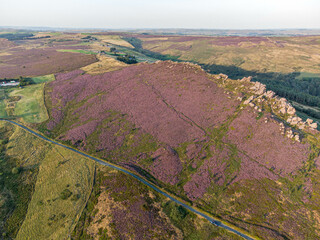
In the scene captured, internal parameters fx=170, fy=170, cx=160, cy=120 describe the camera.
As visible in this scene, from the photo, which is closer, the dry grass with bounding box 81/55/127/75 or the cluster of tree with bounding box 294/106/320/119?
the cluster of tree with bounding box 294/106/320/119

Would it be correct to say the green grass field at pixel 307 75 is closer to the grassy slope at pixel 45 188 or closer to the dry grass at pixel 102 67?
the dry grass at pixel 102 67

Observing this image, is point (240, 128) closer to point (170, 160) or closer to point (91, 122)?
point (170, 160)

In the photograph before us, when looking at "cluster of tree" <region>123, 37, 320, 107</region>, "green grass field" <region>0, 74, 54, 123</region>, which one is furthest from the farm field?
"cluster of tree" <region>123, 37, 320, 107</region>

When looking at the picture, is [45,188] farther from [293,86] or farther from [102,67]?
[293,86]

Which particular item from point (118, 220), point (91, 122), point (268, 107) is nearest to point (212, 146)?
point (268, 107)

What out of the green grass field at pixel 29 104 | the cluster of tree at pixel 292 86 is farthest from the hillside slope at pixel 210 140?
the cluster of tree at pixel 292 86

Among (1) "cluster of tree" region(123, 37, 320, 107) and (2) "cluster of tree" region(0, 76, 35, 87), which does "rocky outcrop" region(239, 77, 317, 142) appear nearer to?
(1) "cluster of tree" region(123, 37, 320, 107)
